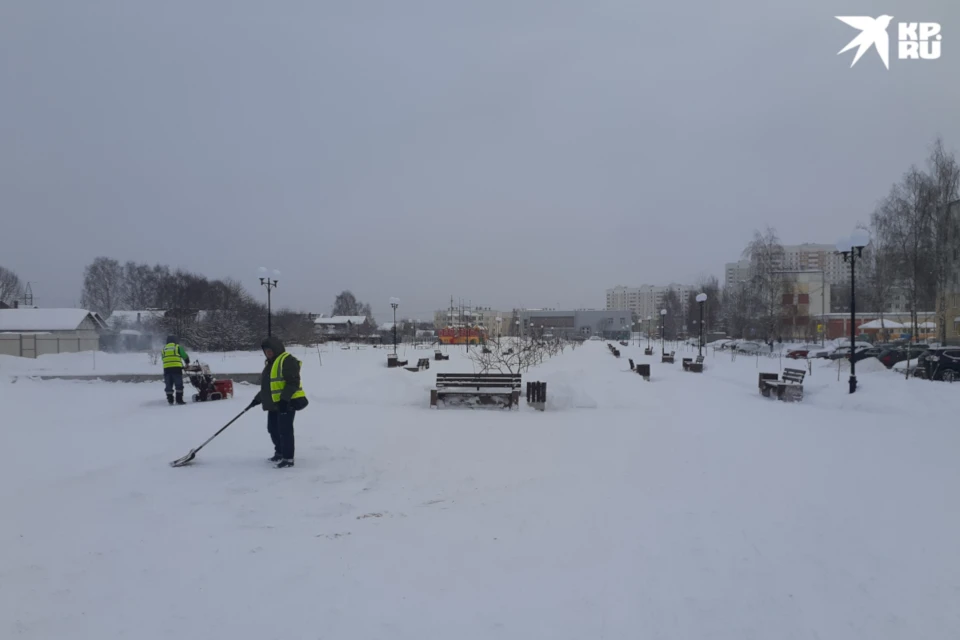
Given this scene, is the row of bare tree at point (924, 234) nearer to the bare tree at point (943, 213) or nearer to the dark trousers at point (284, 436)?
the bare tree at point (943, 213)

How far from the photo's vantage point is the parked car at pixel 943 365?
595 inches

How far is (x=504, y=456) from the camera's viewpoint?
6699 millimetres

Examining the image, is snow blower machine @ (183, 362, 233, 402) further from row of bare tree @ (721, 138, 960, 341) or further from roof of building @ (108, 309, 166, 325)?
roof of building @ (108, 309, 166, 325)

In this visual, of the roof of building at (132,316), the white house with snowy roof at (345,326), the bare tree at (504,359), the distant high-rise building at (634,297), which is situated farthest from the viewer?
the distant high-rise building at (634,297)

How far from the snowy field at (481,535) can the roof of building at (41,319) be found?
41067 millimetres

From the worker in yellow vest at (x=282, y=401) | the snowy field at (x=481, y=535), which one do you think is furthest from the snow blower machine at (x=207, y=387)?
the worker in yellow vest at (x=282, y=401)

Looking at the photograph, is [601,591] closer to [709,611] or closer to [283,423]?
[709,611]

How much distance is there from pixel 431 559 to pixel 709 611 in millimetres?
1771

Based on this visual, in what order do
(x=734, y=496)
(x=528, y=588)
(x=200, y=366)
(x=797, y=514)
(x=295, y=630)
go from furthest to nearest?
(x=200, y=366)
(x=734, y=496)
(x=797, y=514)
(x=528, y=588)
(x=295, y=630)

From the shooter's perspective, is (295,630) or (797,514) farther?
(797,514)

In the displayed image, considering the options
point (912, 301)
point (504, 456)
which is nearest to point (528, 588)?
point (504, 456)

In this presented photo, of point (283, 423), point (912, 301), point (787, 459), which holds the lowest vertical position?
point (787, 459)

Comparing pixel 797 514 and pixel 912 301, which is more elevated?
pixel 912 301

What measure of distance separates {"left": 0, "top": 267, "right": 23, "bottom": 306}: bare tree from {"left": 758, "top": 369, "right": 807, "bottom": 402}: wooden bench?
78623 millimetres
